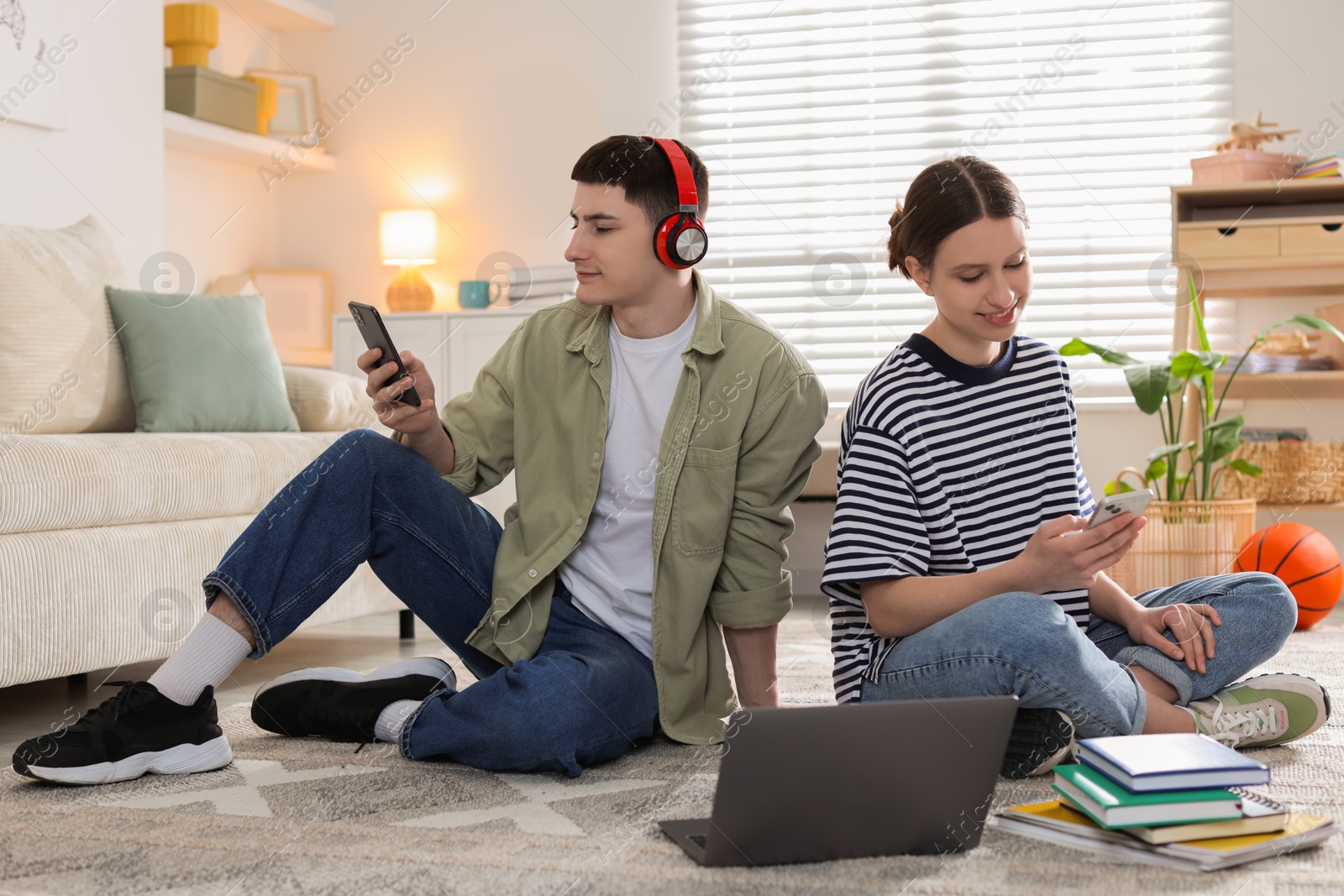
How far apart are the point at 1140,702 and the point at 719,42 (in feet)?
9.84

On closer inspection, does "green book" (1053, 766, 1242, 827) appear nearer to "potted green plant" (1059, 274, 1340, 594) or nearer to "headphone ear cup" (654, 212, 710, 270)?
"headphone ear cup" (654, 212, 710, 270)

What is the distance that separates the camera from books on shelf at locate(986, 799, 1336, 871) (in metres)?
0.98

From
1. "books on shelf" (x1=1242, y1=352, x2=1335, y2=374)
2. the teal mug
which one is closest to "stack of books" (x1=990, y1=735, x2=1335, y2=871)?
"books on shelf" (x1=1242, y1=352, x2=1335, y2=374)

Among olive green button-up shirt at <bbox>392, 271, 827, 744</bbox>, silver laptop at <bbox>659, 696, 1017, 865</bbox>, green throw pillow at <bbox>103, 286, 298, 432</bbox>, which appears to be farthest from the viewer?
green throw pillow at <bbox>103, 286, 298, 432</bbox>

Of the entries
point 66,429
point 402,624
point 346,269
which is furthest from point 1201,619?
point 346,269

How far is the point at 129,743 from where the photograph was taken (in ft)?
4.17

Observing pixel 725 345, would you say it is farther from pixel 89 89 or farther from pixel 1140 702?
pixel 89 89

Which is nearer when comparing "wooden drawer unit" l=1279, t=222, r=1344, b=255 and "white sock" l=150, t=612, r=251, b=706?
"white sock" l=150, t=612, r=251, b=706

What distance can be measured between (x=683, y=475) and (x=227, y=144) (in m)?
2.76

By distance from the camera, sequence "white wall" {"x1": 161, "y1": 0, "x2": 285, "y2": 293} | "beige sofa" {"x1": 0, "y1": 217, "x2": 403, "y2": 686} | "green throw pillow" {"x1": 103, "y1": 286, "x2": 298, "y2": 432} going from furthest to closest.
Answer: "white wall" {"x1": 161, "y1": 0, "x2": 285, "y2": 293} < "green throw pillow" {"x1": 103, "y1": 286, "x2": 298, "y2": 432} < "beige sofa" {"x1": 0, "y1": 217, "x2": 403, "y2": 686}

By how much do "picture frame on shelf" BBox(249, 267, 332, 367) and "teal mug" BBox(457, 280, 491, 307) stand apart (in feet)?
1.77

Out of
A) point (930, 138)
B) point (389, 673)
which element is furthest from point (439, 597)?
point (930, 138)

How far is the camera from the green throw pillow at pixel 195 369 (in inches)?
88.2

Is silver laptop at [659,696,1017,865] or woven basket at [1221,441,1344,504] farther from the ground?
woven basket at [1221,441,1344,504]
